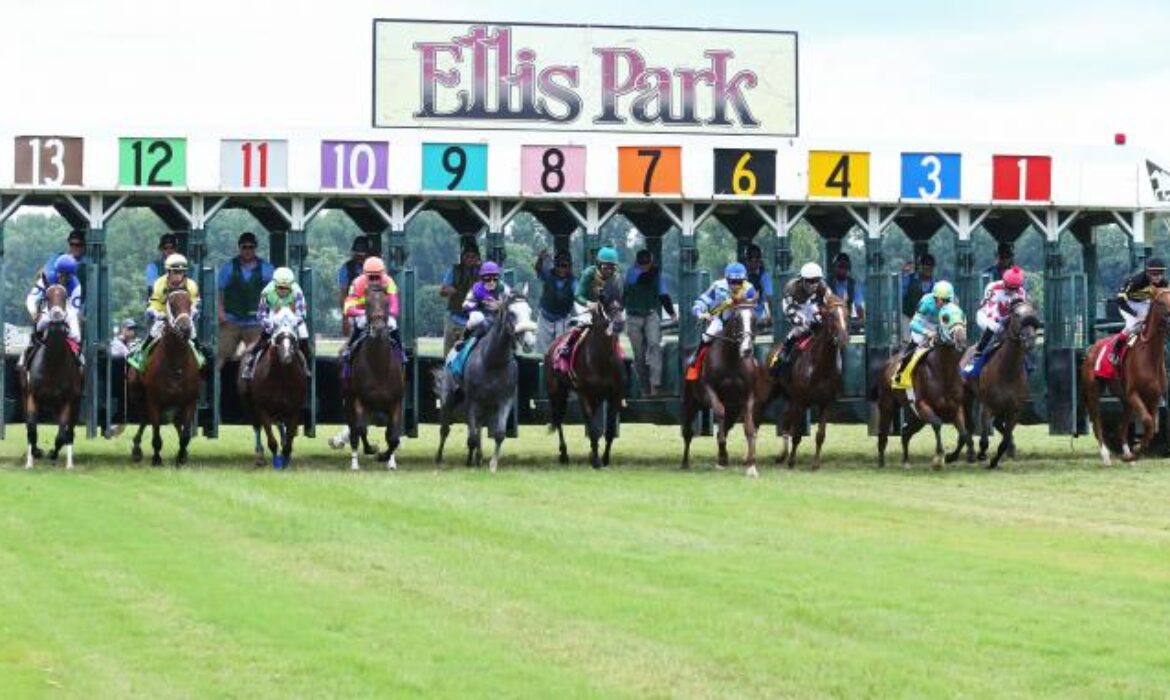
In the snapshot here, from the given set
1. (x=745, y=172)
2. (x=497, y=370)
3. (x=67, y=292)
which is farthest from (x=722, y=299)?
(x=67, y=292)

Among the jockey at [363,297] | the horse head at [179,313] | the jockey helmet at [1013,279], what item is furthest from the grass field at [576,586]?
the jockey helmet at [1013,279]

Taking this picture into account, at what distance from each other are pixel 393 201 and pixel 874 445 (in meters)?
7.99

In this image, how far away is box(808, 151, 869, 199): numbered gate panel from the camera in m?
26.5

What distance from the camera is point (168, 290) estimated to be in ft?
78.4

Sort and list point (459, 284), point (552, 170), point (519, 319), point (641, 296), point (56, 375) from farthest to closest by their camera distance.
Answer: point (641, 296) → point (459, 284) → point (552, 170) → point (519, 319) → point (56, 375)

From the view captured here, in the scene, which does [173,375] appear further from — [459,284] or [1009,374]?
[1009,374]

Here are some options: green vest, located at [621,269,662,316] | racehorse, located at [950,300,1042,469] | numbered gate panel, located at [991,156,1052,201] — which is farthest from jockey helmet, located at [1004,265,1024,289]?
green vest, located at [621,269,662,316]

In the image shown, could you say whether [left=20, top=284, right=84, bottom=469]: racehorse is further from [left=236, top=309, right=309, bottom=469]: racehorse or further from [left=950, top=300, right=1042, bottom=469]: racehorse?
[left=950, top=300, right=1042, bottom=469]: racehorse

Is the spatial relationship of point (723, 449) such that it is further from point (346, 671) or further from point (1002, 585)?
point (346, 671)

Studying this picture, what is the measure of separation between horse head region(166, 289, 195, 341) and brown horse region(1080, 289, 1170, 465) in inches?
340

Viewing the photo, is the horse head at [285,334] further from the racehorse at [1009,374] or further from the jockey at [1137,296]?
the jockey at [1137,296]

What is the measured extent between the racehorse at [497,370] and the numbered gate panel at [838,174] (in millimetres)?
3675

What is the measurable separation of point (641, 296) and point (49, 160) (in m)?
5.80

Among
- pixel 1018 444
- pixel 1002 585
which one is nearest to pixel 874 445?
pixel 1018 444
